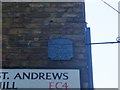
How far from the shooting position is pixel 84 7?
5.54m

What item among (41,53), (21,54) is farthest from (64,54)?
(21,54)

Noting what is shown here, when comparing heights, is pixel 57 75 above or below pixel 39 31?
below

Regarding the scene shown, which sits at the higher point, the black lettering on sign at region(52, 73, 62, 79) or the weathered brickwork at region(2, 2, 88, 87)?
the weathered brickwork at region(2, 2, 88, 87)

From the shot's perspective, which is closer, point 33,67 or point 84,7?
point 33,67

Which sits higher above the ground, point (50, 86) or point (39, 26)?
point (39, 26)

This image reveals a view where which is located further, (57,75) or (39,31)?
(39,31)

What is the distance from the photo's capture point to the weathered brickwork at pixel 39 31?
17.2 feet

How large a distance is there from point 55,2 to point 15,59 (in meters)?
1.19

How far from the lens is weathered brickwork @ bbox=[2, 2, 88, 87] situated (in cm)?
525

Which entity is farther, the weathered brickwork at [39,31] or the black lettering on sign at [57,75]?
the weathered brickwork at [39,31]

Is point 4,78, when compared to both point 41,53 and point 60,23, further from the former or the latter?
point 60,23

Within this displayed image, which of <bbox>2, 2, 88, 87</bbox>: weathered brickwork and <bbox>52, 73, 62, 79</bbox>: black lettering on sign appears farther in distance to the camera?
<bbox>2, 2, 88, 87</bbox>: weathered brickwork

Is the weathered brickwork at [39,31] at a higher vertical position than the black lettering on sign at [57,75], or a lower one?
higher

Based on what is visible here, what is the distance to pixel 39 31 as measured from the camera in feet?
17.8
